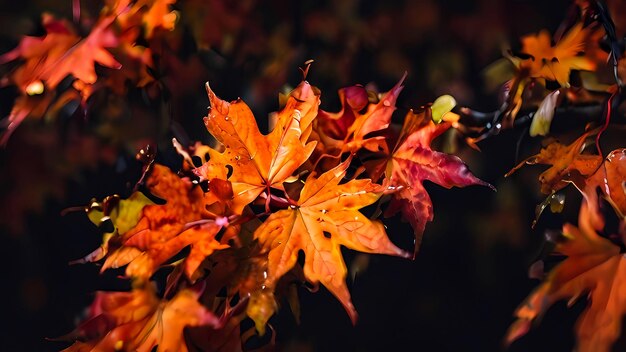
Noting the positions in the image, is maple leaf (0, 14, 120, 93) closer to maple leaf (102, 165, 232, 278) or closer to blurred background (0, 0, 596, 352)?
blurred background (0, 0, 596, 352)

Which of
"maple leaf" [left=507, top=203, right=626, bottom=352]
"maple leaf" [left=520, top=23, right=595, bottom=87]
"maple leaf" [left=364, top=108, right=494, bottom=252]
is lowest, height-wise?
"maple leaf" [left=507, top=203, right=626, bottom=352]

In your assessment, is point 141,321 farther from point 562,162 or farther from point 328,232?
point 562,162

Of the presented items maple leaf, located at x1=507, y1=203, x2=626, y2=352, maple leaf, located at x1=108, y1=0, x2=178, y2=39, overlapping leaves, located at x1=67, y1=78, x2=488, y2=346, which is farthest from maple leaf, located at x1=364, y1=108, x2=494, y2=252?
maple leaf, located at x1=108, y1=0, x2=178, y2=39

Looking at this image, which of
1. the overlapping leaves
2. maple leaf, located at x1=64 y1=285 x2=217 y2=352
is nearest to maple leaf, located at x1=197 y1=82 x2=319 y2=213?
the overlapping leaves

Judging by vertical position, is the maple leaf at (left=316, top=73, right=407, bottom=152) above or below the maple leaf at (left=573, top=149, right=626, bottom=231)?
above

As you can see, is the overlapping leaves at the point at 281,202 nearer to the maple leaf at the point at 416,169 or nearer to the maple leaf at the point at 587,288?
the maple leaf at the point at 416,169
